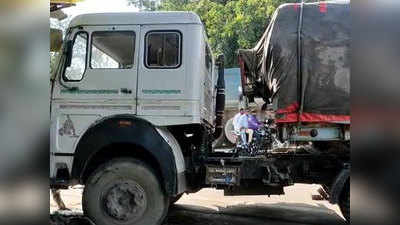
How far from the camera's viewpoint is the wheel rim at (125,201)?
5.82 metres

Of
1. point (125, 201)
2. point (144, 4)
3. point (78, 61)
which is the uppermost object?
point (144, 4)

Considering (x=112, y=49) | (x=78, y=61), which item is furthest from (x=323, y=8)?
(x=78, y=61)

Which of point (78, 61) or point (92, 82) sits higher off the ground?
point (78, 61)

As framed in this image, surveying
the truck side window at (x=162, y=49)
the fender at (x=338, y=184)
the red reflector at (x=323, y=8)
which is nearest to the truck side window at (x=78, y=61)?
the truck side window at (x=162, y=49)

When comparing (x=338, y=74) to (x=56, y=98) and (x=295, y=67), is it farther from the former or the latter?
(x=56, y=98)

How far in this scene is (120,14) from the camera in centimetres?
620

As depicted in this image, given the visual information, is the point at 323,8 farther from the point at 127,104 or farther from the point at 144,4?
the point at 144,4

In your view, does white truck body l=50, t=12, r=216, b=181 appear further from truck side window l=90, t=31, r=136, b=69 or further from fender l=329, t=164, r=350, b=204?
fender l=329, t=164, r=350, b=204

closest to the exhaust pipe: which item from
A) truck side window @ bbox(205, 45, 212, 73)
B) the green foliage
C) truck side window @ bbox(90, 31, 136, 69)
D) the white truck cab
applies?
truck side window @ bbox(205, 45, 212, 73)

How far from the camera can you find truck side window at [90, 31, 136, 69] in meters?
6.12

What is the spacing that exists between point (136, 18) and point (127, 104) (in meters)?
1.17

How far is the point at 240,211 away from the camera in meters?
7.87

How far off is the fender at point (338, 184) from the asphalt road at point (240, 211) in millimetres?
1313

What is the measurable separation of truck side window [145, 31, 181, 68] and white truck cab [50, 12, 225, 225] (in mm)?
13
